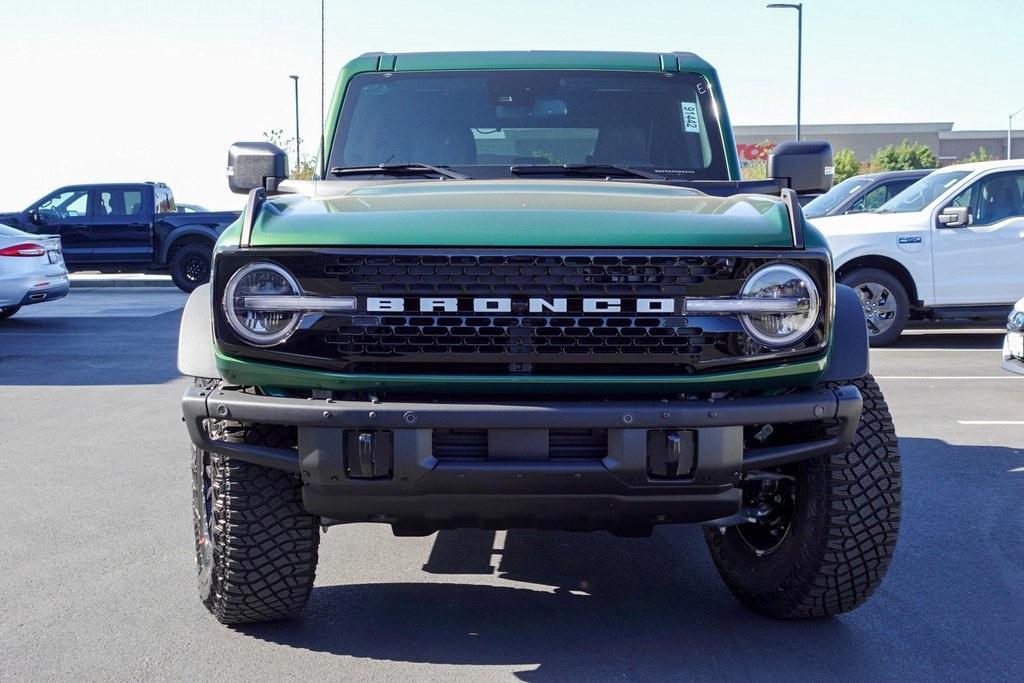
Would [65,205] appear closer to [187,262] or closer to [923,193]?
[187,262]

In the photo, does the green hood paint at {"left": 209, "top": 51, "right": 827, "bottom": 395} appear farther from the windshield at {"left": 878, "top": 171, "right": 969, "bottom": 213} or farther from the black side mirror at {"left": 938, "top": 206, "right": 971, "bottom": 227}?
the windshield at {"left": 878, "top": 171, "right": 969, "bottom": 213}

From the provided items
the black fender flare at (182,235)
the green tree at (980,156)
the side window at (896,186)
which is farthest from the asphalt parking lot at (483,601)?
the green tree at (980,156)

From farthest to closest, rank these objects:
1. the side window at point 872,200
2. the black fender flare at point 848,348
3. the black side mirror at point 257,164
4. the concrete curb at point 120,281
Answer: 1. the concrete curb at point 120,281
2. the side window at point 872,200
3. the black side mirror at point 257,164
4. the black fender flare at point 848,348

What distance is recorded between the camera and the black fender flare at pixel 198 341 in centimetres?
372

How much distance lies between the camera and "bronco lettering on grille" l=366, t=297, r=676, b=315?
3484 mm

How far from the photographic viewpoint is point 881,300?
12625 millimetres

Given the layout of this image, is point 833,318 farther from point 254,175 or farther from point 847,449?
point 254,175

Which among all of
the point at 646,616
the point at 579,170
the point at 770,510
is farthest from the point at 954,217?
the point at 646,616

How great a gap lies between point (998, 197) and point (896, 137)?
72.3 metres

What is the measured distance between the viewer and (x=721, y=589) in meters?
4.59

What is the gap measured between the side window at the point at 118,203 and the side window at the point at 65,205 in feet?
0.87

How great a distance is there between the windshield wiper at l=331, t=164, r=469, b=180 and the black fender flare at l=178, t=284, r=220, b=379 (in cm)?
117

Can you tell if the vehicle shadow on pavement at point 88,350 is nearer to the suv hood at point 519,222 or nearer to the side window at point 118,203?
the side window at point 118,203

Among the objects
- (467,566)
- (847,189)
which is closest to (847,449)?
(467,566)
